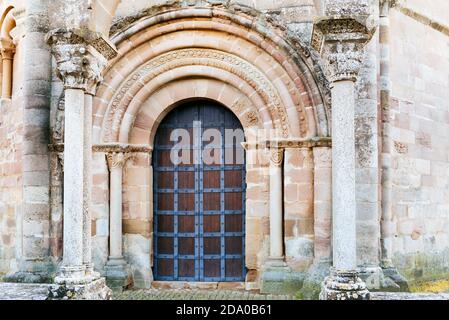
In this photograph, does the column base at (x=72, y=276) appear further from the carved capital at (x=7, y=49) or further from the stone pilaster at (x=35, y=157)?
the carved capital at (x=7, y=49)

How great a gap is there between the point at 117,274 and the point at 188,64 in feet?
10.4

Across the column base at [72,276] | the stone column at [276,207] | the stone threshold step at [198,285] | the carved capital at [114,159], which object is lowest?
the stone threshold step at [198,285]

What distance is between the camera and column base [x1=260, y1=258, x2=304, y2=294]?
6.74m

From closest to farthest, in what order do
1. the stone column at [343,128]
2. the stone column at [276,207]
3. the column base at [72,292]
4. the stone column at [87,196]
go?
the stone column at [343,128], the column base at [72,292], the stone column at [87,196], the stone column at [276,207]

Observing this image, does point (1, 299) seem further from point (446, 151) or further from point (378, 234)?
point (446, 151)

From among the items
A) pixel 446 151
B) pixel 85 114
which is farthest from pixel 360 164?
pixel 85 114

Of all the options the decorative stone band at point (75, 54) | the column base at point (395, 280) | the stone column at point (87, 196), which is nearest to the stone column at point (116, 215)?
the stone column at point (87, 196)

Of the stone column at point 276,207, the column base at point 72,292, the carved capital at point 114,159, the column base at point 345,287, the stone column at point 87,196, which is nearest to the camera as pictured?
the column base at point 345,287

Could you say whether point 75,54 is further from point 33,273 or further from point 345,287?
point 345,287

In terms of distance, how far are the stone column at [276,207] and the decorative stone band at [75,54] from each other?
8.78 feet

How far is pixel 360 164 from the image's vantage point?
21.4 ft

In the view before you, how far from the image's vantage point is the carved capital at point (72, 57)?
18.7 feet

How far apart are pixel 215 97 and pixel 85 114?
2061 millimetres

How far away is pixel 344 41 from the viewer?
5.48 meters
